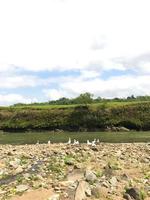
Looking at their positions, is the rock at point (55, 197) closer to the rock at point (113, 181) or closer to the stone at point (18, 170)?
the rock at point (113, 181)

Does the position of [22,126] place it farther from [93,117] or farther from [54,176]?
[54,176]

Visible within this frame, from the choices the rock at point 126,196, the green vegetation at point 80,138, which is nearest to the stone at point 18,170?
the rock at point 126,196

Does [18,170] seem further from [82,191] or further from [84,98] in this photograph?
[84,98]

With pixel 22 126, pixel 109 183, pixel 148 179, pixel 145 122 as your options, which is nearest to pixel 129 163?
pixel 148 179

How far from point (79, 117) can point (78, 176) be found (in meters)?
93.3

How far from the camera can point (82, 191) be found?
61.7ft

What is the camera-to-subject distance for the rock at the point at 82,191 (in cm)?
1839

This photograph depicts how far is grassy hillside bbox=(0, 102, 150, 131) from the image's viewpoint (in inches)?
4341

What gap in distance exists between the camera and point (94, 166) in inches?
920

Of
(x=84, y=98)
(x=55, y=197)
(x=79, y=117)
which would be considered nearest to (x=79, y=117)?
(x=79, y=117)

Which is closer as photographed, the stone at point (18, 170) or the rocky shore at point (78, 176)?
the rocky shore at point (78, 176)

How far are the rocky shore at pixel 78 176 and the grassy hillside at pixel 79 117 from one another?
81848 mm

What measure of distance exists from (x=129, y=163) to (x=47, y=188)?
21.0 feet

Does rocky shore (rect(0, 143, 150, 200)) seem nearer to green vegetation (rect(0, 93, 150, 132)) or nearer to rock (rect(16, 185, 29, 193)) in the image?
rock (rect(16, 185, 29, 193))
